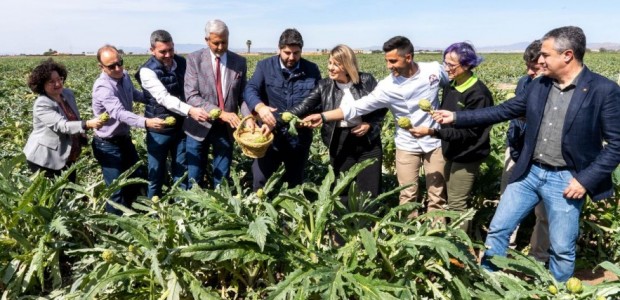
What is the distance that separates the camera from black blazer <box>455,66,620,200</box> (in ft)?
8.07

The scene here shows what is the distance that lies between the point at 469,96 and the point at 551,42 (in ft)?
2.71

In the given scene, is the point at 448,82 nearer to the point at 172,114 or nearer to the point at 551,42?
the point at 551,42

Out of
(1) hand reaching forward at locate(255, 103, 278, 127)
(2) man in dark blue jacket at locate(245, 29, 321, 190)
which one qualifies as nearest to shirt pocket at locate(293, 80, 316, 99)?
(2) man in dark blue jacket at locate(245, 29, 321, 190)

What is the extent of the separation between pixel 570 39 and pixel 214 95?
2589 millimetres

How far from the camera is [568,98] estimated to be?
2.55 metres

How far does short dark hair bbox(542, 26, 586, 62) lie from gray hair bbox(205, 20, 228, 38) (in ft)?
7.61

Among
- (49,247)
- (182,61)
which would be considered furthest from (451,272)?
(182,61)

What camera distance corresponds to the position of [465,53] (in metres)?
3.12

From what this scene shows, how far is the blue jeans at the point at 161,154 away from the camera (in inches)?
157

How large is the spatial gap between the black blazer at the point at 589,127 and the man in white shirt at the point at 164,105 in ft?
7.72

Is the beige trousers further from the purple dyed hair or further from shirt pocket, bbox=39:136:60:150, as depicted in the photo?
shirt pocket, bbox=39:136:60:150

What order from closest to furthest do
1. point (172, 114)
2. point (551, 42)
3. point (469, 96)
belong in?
1. point (551, 42)
2. point (469, 96)
3. point (172, 114)

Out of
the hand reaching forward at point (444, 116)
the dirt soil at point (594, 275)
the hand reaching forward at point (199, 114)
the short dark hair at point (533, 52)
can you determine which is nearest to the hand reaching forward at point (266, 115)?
the hand reaching forward at point (199, 114)

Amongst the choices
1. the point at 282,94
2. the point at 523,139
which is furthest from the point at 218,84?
the point at 523,139
